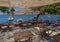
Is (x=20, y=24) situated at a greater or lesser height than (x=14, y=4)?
lesser

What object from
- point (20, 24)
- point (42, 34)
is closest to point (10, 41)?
point (20, 24)

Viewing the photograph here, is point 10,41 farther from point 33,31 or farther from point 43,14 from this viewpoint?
point 43,14

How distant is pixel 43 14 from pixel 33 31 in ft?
0.64

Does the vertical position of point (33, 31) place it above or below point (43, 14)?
below

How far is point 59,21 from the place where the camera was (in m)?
1.51

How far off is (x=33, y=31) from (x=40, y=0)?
309 mm

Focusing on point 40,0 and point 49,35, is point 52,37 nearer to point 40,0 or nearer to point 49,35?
point 49,35

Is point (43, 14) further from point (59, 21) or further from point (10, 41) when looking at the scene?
point (10, 41)

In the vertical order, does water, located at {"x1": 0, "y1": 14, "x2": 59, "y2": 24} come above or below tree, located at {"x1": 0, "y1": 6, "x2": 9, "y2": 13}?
below

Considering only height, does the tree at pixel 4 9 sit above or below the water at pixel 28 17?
above

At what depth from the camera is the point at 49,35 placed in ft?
4.84

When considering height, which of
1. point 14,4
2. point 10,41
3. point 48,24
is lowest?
point 10,41

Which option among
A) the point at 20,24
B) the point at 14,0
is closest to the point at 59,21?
the point at 20,24

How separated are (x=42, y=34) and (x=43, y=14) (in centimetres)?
20
